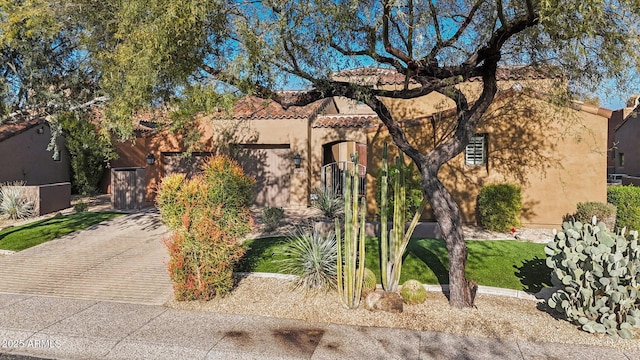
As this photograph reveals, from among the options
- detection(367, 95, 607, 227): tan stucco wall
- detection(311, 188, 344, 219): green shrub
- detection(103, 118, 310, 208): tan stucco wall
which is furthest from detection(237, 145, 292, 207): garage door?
detection(367, 95, 607, 227): tan stucco wall

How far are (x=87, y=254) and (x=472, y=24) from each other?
1102cm

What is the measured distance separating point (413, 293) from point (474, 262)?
107 inches

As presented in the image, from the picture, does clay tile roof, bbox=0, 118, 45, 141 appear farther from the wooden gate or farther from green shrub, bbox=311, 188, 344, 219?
green shrub, bbox=311, 188, 344, 219

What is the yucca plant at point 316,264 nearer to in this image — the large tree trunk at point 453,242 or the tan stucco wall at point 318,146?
the large tree trunk at point 453,242

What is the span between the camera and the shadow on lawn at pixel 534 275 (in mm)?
8034

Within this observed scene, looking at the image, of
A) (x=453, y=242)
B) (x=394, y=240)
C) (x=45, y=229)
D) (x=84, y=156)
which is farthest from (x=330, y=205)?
(x=84, y=156)

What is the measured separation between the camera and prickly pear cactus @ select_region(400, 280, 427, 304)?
23.7 feet

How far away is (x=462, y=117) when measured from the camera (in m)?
7.63

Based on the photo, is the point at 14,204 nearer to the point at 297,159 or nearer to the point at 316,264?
the point at 297,159

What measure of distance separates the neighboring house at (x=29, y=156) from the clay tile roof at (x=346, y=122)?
11.6 m

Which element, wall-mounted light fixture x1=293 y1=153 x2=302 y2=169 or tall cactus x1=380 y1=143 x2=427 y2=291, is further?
wall-mounted light fixture x1=293 y1=153 x2=302 y2=169

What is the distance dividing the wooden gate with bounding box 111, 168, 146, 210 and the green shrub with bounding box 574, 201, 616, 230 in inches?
635

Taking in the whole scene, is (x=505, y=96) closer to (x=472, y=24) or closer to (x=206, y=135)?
(x=472, y=24)

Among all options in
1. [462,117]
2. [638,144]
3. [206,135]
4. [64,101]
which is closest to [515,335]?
[462,117]
